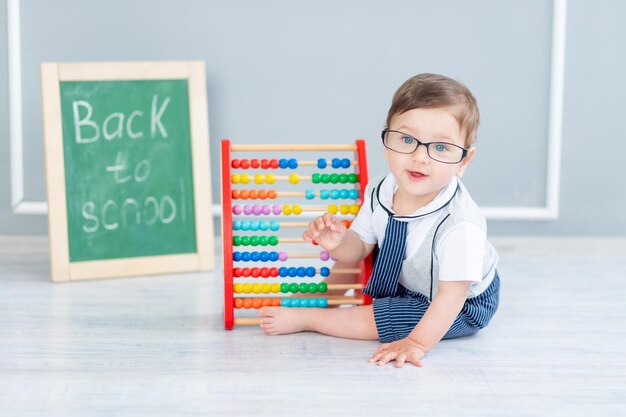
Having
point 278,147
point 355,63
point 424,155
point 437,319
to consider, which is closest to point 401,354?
point 437,319

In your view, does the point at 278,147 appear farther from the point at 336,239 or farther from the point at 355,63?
the point at 355,63

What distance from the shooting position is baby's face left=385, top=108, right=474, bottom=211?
148cm

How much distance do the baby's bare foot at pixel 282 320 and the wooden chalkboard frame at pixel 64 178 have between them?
1.84 ft

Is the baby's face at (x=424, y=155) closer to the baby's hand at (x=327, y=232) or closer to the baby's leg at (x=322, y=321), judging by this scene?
the baby's hand at (x=327, y=232)

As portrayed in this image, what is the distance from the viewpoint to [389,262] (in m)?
1.61

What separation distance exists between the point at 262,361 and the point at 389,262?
30cm

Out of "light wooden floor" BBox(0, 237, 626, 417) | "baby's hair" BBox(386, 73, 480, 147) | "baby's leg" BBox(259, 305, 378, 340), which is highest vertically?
"baby's hair" BBox(386, 73, 480, 147)

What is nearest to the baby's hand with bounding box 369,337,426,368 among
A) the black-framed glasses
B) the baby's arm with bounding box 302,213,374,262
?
the baby's arm with bounding box 302,213,374,262

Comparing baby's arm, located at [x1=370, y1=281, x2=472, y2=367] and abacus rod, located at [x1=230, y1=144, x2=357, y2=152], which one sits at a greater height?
abacus rod, located at [x1=230, y1=144, x2=357, y2=152]

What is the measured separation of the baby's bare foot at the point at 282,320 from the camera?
5.38 ft

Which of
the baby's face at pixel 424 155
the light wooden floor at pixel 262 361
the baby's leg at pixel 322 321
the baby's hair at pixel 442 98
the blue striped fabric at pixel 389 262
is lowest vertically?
the light wooden floor at pixel 262 361

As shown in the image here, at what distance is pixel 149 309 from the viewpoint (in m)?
1.82

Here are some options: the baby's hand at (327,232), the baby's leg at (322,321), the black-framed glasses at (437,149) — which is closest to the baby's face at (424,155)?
the black-framed glasses at (437,149)

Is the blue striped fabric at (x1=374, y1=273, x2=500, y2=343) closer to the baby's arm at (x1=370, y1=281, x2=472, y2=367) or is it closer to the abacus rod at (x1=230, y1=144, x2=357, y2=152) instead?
the baby's arm at (x1=370, y1=281, x2=472, y2=367)
